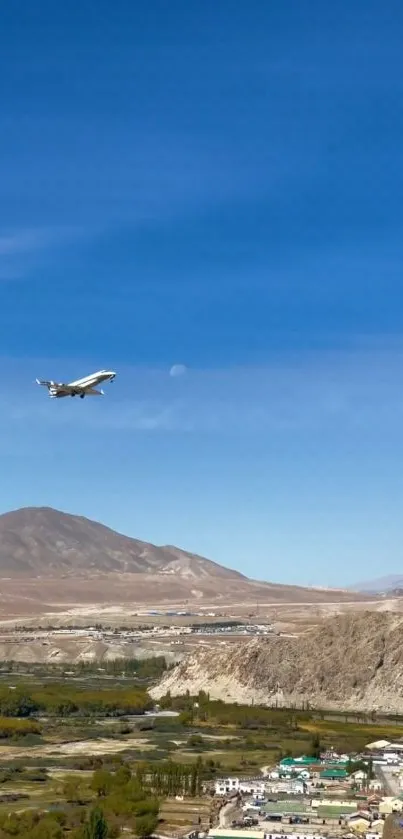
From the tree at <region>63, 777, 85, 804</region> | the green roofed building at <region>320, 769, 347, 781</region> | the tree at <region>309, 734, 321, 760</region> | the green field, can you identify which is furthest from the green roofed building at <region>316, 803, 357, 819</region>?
the tree at <region>309, 734, 321, 760</region>

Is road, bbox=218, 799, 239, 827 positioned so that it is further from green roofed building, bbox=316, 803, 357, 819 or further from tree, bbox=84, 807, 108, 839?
tree, bbox=84, 807, 108, 839

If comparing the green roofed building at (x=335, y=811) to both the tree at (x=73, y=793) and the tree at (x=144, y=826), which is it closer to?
the tree at (x=144, y=826)

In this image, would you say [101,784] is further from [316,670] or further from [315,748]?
[316,670]

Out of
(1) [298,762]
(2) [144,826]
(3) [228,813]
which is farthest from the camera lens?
(1) [298,762]

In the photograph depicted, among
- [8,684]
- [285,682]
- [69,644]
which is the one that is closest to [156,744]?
[285,682]

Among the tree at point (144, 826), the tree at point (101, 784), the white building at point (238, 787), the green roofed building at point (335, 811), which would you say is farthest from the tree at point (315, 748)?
the tree at point (144, 826)

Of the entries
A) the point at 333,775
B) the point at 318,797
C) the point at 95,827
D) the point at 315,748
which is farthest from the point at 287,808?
the point at 315,748
